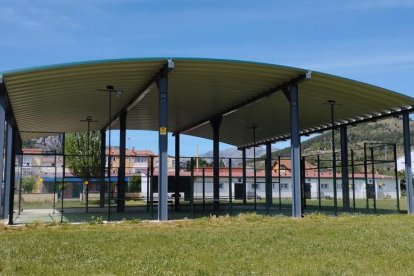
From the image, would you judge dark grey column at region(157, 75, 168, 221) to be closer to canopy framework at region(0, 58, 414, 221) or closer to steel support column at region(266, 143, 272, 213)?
canopy framework at region(0, 58, 414, 221)

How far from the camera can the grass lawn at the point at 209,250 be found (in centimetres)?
760

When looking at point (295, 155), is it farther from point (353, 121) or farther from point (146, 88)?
point (353, 121)

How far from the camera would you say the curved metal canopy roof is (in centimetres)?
1719

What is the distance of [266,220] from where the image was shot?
1691cm

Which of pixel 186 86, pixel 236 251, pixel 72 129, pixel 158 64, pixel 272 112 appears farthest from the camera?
pixel 72 129

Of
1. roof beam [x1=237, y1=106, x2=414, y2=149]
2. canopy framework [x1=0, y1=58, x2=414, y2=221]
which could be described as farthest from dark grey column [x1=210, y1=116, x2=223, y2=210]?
roof beam [x1=237, y1=106, x2=414, y2=149]

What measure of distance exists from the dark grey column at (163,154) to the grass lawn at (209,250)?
181 centimetres

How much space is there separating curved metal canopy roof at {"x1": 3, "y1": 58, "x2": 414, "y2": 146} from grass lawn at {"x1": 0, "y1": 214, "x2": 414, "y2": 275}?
18.6 ft

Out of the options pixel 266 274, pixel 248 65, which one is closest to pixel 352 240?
pixel 266 274

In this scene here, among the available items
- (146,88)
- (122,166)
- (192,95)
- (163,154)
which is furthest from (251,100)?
(122,166)

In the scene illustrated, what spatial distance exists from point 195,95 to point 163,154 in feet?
20.2

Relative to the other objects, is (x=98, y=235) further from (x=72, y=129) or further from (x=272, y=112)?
(x=72, y=129)

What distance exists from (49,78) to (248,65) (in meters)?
7.05

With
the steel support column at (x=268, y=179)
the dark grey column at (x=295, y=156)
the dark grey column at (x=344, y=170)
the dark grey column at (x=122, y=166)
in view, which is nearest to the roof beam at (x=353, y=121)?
the dark grey column at (x=344, y=170)
